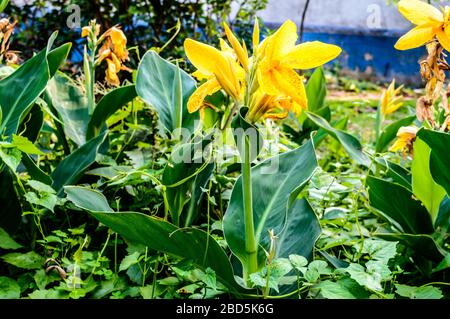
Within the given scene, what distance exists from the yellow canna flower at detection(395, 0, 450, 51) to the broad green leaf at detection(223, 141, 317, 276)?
28 centimetres

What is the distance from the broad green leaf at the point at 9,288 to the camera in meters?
1.09

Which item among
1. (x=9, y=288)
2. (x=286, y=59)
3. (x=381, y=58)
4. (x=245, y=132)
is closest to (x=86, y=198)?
(x=9, y=288)

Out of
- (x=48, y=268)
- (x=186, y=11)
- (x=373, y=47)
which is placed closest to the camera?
(x=48, y=268)

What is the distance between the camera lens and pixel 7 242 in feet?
3.95

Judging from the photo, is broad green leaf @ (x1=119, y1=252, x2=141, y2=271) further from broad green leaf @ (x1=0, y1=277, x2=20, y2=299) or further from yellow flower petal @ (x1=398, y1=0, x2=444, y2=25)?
yellow flower petal @ (x1=398, y1=0, x2=444, y2=25)

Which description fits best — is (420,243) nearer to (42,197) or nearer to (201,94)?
(201,94)

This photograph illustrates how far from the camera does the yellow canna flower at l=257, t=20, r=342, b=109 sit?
0.90 meters

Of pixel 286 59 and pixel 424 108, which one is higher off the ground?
pixel 286 59

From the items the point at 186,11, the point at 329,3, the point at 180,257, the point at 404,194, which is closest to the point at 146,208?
the point at 180,257

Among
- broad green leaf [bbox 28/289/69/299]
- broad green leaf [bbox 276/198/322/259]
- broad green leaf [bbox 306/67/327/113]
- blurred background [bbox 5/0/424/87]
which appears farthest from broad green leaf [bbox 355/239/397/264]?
blurred background [bbox 5/0/424/87]

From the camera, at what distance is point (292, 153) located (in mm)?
1171

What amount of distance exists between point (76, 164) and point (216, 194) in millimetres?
352

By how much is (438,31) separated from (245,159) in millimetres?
440
